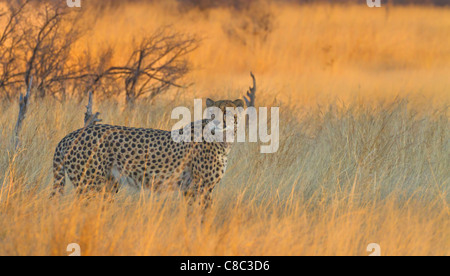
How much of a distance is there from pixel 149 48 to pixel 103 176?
532 cm

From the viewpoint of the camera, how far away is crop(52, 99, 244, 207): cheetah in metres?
4.06

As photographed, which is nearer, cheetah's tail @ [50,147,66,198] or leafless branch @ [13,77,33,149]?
cheetah's tail @ [50,147,66,198]

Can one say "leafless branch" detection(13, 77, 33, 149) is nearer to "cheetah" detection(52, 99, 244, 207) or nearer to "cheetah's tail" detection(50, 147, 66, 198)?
"cheetah's tail" detection(50, 147, 66, 198)

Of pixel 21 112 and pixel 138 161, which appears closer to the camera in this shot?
pixel 138 161

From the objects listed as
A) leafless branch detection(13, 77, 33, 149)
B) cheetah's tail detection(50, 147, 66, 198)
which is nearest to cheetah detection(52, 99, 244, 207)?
cheetah's tail detection(50, 147, 66, 198)

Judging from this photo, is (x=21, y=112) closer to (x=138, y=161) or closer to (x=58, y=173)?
(x=58, y=173)

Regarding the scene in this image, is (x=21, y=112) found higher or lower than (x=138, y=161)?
higher

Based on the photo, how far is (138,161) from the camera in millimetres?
4094

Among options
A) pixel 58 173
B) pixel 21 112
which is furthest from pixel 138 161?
pixel 21 112

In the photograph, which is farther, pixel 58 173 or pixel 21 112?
pixel 21 112

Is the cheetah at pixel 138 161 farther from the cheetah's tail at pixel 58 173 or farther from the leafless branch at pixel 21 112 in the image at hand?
the leafless branch at pixel 21 112

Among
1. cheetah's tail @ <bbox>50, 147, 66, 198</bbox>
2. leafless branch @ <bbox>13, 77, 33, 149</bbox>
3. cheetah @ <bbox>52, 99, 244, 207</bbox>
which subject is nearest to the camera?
cheetah @ <bbox>52, 99, 244, 207</bbox>

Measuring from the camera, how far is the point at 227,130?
410cm

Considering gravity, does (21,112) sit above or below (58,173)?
above
